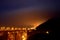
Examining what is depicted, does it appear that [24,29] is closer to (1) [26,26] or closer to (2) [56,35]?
(1) [26,26]

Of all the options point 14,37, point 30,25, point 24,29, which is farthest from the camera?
point 30,25

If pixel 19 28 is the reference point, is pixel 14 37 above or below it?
below

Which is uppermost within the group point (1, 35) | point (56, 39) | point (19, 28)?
point (19, 28)

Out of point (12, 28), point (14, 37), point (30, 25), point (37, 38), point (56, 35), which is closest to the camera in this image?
point (37, 38)

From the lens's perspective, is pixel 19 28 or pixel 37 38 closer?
pixel 37 38

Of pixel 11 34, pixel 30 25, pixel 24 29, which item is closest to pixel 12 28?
pixel 11 34

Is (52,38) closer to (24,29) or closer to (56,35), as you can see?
(56,35)

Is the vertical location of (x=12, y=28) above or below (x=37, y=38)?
above

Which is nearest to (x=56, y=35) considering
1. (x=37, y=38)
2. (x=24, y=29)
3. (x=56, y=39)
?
(x=56, y=39)

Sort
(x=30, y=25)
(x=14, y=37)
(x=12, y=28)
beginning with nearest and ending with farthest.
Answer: (x=12, y=28) → (x=14, y=37) → (x=30, y=25)
